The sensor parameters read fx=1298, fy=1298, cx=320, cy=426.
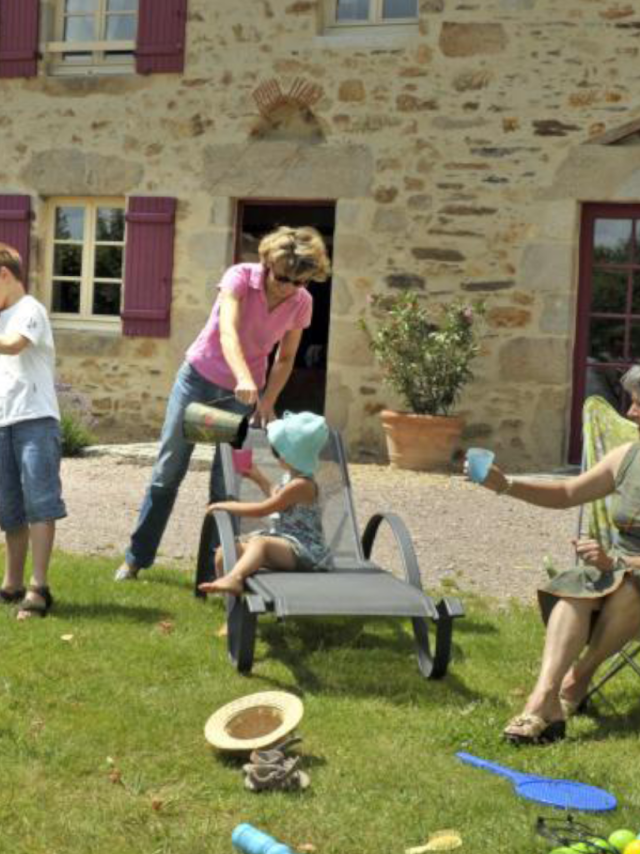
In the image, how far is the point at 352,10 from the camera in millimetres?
11531

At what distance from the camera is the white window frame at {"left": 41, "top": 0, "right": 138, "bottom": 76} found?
12195mm

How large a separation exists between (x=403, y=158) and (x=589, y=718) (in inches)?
297

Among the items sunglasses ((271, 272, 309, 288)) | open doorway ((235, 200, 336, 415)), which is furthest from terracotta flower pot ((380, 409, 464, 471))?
sunglasses ((271, 272, 309, 288))

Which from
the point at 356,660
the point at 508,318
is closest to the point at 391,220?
the point at 508,318

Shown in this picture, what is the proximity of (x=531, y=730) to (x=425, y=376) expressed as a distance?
6.70 m

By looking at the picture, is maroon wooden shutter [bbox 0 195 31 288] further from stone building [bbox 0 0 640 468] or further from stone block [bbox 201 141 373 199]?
stone block [bbox 201 141 373 199]

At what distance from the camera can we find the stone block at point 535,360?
10625 mm

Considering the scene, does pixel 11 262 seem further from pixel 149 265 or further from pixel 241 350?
pixel 149 265

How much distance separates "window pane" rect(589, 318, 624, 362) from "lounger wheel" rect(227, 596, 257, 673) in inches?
272

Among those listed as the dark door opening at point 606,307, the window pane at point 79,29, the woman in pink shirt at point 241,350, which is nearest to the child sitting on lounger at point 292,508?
the woman in pink shirt at point 241,350

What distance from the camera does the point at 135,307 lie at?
39.1 feet

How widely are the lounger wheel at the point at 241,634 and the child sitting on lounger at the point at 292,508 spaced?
182mm

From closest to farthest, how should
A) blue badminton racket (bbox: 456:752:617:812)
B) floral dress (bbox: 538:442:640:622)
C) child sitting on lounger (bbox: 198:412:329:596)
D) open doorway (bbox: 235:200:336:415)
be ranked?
1. blue badminton racket (bbox: 456:752:617:812)
2. floral dress (bbox: 538:442:640:622)
3. child sitting on lounger (bbox: 198:412:329:596)
4. open doorway (bbox: 235:200:336:415)

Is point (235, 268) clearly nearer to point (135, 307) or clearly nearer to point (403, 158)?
point (403, 158)
